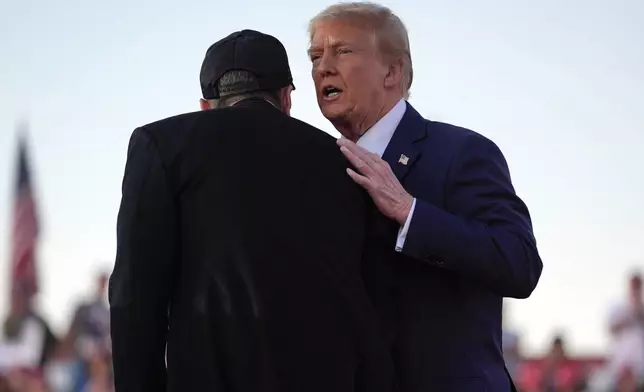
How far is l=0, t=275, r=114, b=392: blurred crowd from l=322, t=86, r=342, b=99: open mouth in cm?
800

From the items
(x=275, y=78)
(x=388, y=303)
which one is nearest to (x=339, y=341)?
(x=388, y=303)

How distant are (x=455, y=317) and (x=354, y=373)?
50 centimetres

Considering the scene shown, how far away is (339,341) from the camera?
9.23ft

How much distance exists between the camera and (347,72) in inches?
136

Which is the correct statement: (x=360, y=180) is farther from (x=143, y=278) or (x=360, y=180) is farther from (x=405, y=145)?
(x=143, y=278)

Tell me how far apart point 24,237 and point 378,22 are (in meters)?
16.0

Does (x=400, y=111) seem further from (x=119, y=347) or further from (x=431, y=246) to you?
(x=119, y=347)

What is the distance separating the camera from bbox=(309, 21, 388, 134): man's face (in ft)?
11.3

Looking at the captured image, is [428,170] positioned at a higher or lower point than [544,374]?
higher

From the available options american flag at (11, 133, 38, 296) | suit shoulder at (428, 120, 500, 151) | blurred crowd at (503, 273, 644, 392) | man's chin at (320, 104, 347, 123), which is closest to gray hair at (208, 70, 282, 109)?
man's chin at (320, 104, 347, 123)

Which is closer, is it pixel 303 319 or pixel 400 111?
pixel 303 319

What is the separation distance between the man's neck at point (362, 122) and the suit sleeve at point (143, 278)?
88 centimetres

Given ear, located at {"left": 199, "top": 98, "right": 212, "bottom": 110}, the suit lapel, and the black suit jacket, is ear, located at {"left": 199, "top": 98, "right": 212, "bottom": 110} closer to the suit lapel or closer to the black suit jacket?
the black suit jacket

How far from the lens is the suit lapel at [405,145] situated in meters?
3.33
